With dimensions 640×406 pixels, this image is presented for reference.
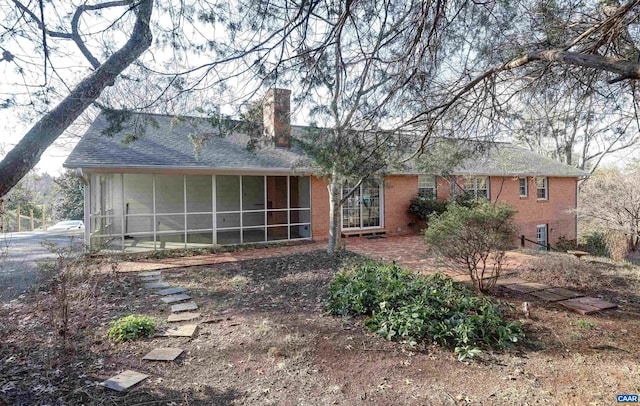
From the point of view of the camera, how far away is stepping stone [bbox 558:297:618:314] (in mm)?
5137

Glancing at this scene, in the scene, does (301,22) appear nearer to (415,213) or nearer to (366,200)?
(366,200)

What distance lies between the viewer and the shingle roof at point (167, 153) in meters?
9.15

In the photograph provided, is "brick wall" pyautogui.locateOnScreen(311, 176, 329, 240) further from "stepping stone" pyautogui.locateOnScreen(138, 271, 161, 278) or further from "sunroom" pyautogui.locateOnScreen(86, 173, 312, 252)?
"stepping stone" pyautogui.locateOnScreen(138, 271, 161, 278)

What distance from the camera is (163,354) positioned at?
12.7 ft

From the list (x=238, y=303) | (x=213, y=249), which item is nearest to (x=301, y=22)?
(x=238, y=303)

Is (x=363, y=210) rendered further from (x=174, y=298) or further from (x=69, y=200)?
(x=69, y=200)

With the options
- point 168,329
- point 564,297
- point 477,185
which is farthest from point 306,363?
point 477,185

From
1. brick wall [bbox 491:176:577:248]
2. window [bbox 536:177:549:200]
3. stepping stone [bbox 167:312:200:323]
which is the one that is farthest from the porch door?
window [bbox 536:177:549:200]

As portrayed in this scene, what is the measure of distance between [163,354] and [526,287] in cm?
612

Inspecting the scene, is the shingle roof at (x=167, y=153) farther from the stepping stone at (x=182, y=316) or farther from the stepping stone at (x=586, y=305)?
the stepping stone at (x=586, y=305)

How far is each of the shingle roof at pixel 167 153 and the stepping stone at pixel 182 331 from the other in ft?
15.5

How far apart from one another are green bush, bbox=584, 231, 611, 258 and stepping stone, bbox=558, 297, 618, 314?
1068 centimetres

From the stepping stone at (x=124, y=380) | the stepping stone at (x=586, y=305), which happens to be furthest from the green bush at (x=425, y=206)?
the stepping stone at (x=124, y=380)

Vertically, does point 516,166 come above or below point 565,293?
above
